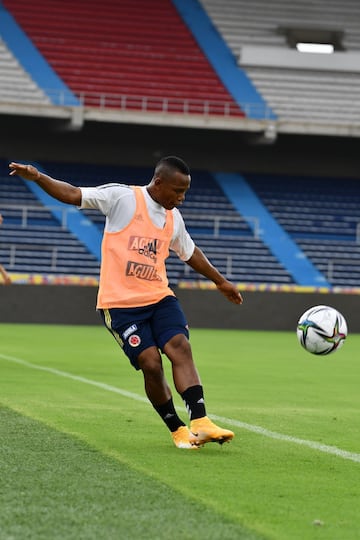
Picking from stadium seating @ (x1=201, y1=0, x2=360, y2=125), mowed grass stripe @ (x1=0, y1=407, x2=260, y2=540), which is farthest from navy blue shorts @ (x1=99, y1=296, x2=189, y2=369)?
stadium seating @ (x1=201, y1=0, x2=360, y2=125)

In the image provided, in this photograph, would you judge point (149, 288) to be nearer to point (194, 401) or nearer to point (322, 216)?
point (194, 401)

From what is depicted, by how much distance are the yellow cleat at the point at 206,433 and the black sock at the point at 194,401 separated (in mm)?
47

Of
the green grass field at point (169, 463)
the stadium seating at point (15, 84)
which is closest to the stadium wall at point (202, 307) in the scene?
the stadium seating at point (15, 84)

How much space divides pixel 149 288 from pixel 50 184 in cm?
96

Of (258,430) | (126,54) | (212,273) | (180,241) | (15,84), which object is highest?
(126,54)

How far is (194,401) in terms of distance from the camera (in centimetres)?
707

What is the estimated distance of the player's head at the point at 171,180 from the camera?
7145 mm

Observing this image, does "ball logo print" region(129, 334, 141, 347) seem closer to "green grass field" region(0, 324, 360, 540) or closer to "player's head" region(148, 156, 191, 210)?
"green grass field" region(0, 324, 360, 540)

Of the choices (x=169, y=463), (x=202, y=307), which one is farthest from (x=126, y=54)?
(x=169, y=463)

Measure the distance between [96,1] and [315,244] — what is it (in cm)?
1020

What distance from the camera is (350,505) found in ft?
17.1

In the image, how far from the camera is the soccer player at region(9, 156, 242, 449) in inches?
280

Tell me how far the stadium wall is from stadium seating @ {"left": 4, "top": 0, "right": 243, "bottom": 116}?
745 cm

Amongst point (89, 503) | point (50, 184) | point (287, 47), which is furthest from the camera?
point (287, 47)
